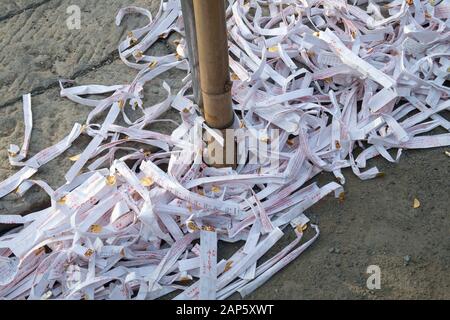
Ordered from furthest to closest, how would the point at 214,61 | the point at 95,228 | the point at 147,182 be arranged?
the point at 147,182 < the point at 95,228 < the point at 214,61

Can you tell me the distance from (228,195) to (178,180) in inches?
8.4

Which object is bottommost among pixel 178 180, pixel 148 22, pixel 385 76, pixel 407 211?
pixel 407 211

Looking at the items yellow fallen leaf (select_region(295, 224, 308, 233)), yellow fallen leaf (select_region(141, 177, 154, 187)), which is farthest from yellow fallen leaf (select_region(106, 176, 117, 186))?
yellow fallen leaf (select_region(295, 224, 308, 233))

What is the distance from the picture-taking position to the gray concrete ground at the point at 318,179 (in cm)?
231

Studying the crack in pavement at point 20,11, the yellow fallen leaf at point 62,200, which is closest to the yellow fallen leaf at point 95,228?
the yellow fallen leaf at point 62,200

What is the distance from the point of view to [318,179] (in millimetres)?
2639

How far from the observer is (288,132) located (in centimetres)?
272

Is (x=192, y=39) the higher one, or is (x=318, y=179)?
(x=192, y=39)

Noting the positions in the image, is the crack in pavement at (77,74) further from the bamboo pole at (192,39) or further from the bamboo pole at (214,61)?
the bamboo pole at (214,61)

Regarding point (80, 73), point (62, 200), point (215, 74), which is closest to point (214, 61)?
point (215, 74)

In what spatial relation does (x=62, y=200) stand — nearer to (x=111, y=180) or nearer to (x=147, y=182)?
(x=111, y=180)

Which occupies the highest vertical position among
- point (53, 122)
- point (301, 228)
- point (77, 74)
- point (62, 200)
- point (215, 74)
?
point (215, 74)

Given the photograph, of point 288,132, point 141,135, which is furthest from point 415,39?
point 141,135

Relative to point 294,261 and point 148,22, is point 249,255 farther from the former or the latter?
point 148,22
